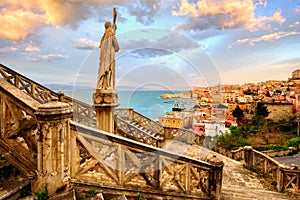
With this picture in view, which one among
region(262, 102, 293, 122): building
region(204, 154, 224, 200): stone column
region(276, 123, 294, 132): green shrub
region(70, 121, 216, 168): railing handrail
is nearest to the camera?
region(70, 121, 216, 168): railing handrail

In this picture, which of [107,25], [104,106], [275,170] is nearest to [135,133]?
[104,106]

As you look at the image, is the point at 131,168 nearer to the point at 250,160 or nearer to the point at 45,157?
the point at 45,157

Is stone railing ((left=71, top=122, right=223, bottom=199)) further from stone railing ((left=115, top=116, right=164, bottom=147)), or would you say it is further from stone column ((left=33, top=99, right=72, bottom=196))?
stone railing ((left=115, top=116, right=164, bottom=147))

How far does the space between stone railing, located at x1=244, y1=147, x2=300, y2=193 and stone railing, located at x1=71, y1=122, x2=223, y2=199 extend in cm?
416

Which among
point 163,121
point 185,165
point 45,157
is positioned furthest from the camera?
point 163,121

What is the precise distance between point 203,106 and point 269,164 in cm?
364

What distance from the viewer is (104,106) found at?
241 inches

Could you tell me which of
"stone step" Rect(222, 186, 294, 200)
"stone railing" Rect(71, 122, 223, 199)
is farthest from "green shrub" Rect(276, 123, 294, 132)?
"stone railing" Rect(71, 122, 223, 199)

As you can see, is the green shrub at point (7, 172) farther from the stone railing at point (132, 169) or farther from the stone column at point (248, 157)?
the stone column at point (248, 157)

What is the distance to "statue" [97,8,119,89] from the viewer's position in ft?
20.4

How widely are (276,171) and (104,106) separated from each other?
695 centimetres

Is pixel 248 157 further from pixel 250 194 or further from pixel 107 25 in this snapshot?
pixel 107 25

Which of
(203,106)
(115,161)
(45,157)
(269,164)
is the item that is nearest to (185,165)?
(115,161)

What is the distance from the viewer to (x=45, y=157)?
2.86m
